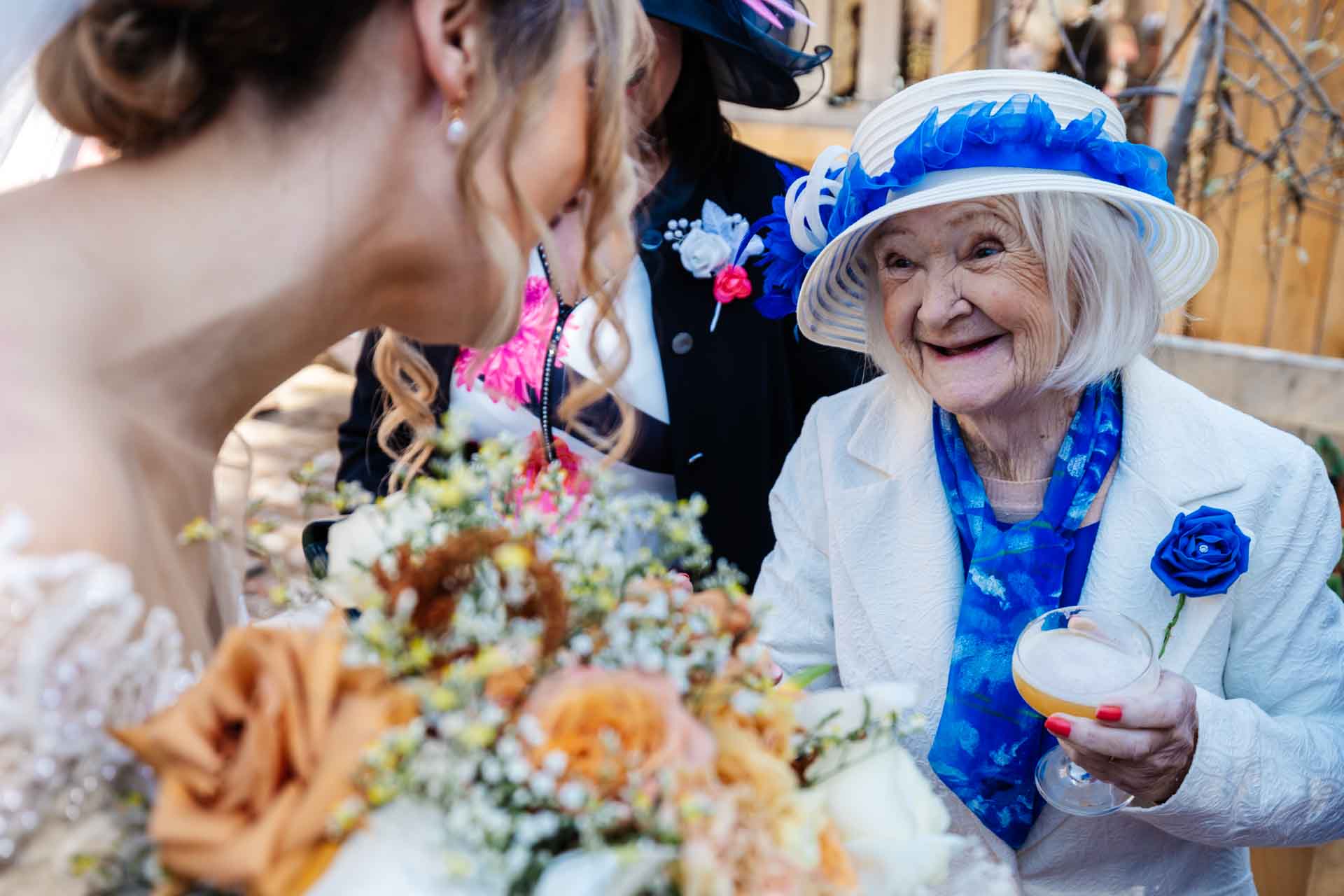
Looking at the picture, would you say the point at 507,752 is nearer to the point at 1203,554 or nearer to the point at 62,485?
the point at 62,485

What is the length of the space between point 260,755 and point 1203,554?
152cm

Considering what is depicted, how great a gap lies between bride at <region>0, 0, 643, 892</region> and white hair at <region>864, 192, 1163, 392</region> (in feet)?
2.95

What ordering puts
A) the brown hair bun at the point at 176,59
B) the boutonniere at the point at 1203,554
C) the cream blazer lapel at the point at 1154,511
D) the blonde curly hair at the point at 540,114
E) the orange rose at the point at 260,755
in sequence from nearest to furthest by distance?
the orange rose at the point at 260,755 < the brown hair bun at the point at 176,59 < the blonde curly hair at the point at 540,114 < the boutonniere at the point at 1203,554 < the cream blazer lapel at the point at 1154,511

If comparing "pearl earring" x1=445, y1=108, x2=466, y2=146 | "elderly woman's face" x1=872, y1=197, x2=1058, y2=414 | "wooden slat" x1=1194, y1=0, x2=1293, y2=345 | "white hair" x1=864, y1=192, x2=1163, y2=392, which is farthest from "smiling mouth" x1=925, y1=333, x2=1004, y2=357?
"wooden slat" x1=1194, y1=0, x2=1293, y2=345

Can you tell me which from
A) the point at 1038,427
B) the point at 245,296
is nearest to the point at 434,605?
the point at 245,296

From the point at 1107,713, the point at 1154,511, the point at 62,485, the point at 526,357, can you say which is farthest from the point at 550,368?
the point at 62,485

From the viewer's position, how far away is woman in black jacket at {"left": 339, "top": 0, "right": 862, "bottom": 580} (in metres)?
2.51

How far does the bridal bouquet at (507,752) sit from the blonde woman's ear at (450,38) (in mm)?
430

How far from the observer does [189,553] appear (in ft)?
3.78

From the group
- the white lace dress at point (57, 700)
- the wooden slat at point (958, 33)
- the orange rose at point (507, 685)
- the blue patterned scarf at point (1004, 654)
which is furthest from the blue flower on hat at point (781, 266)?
the wooden slat at point (958, 33)

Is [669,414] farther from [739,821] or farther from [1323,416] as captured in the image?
[1323,416]

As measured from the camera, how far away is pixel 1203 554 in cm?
180

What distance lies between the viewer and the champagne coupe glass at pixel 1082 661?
1.61 meters

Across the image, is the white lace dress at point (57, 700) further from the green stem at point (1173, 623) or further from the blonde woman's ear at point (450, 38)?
the green stem at point (1173, 623)
